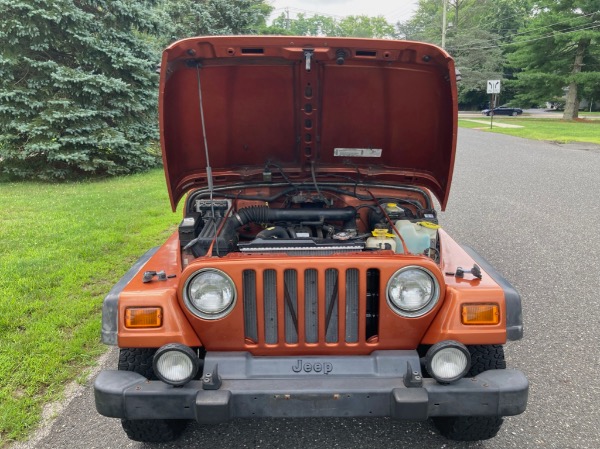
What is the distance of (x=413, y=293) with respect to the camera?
2332mm

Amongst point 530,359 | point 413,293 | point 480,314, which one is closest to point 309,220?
point 413,293

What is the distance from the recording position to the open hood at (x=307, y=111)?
277 centimetres

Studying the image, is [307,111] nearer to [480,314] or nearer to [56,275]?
[480,314]

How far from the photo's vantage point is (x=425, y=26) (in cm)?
5872

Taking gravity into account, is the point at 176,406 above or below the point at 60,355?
above

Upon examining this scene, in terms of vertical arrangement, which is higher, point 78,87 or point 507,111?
point 78,87

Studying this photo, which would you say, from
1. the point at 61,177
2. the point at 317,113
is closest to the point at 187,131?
the point at 317,113

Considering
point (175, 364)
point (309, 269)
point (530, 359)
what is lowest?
point (530, 359)

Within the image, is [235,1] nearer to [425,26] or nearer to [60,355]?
[60,355]

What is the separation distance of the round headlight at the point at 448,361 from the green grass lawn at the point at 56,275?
2.36 metres

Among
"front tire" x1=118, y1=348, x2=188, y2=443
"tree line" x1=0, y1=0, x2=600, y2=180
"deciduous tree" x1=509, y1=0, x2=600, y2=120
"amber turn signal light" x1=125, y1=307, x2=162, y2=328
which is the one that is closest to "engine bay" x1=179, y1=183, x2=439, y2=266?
"amber turn signal light" x1=125, y1=307, x2=162, y2=328

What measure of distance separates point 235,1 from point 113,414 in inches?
681

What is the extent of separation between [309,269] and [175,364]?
77 centimetres

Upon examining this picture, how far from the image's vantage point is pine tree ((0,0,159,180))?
10312 millimetres
